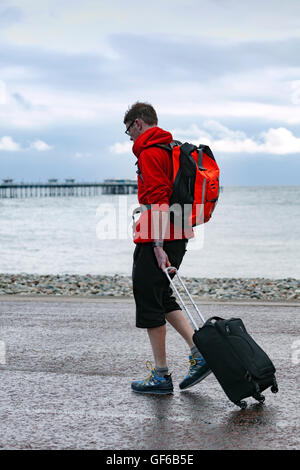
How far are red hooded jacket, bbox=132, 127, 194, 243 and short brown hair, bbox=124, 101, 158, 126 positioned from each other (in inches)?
2.2

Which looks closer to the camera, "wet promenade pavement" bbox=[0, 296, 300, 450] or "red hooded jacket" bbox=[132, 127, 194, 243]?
"wet promenade pavement" bbox=[0, 296, 300, 450]

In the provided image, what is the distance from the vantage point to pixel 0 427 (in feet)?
11.9

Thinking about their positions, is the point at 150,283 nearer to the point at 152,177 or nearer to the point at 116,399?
the point at 152,177

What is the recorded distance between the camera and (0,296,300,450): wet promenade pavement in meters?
3.42

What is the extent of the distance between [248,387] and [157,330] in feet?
2.48

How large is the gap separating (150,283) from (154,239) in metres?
0.28

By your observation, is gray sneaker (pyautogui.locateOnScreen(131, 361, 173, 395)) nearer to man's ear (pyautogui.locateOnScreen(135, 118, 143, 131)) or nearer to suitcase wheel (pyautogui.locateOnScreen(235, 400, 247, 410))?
suitcase wheel (pyautogui.locateOnScreen(235, 400, 247, 410))

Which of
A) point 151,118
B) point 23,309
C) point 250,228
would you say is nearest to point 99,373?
point 151,118

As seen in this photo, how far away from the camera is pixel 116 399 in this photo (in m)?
4.18

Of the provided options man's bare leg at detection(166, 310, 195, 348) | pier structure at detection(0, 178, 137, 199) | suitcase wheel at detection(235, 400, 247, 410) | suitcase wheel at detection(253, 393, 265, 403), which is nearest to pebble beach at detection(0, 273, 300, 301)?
man's bare leg at detection(166, 310, 195, 348)

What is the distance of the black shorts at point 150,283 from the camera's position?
414 cm

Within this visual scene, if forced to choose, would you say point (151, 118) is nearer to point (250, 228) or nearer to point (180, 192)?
point (180, 192)

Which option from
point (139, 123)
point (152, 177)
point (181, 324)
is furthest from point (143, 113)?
point (181, 324)

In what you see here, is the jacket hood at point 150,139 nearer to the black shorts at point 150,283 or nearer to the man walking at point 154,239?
the man walking at point 154,239
